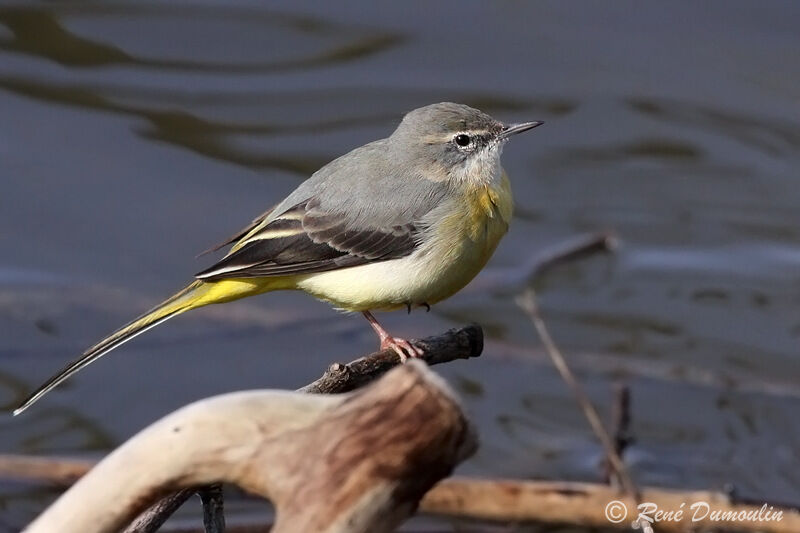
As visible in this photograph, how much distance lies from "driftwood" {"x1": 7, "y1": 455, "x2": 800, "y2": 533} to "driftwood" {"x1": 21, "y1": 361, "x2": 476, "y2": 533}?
3.34 meters

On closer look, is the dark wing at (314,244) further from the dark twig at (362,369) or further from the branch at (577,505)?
the branch at (577,505)

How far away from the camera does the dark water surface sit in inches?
344

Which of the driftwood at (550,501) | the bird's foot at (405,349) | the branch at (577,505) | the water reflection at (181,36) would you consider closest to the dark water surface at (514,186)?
the water reflection at (181,36)

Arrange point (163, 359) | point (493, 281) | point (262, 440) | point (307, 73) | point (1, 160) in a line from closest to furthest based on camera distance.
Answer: point (262, 440) < point (163, 359) < point (493, 281) < point (1, 160) < point (307, 73)

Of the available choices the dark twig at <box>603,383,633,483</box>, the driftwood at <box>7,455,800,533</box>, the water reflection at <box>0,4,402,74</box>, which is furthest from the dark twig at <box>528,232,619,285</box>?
the driftwood at <box>7,455,800,533</box>

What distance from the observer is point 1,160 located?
419 inches

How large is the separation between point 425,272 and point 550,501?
138 centimetres

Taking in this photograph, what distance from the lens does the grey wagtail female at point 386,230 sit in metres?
6.11

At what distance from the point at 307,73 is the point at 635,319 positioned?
11.9 ft

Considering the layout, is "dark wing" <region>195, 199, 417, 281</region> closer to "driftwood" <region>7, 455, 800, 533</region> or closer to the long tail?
the long tail

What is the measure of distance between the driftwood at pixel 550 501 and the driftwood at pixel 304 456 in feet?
11.0

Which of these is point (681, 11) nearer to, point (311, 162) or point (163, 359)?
point (311, 162)

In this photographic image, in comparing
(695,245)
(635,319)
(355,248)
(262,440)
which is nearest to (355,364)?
(355,248)

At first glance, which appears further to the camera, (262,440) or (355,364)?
(355,364)
